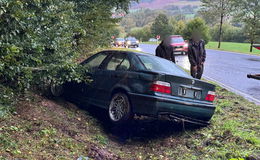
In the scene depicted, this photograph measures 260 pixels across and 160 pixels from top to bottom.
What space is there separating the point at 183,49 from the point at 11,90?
2612 centimetres

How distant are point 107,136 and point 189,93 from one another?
1706 millimetres

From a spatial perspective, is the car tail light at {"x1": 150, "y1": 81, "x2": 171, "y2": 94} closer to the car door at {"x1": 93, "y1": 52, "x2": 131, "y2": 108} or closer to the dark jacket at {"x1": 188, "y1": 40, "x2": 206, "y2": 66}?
the car door at {"x1": 93, "y1": 52, "x2": 131, "y2": 108}

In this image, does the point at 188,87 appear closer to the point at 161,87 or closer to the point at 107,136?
the point at 161,87

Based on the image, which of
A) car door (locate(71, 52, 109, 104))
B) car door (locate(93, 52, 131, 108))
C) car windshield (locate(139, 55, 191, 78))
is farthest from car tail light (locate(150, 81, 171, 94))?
car door (locate(71, 52, 109, 104))

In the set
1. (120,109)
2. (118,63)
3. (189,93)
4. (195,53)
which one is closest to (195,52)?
(195,53)

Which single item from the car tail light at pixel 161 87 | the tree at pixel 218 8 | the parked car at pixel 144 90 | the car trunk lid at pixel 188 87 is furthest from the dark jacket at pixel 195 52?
the tree at pixel 218 8

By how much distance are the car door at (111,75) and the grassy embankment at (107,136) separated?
531 mm

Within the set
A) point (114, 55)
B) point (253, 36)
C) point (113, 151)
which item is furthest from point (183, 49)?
point (113, 151)

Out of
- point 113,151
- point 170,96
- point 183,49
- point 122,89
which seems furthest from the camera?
point 183,49

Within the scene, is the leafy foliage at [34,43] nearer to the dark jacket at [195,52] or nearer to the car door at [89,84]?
the car door at [89,84]

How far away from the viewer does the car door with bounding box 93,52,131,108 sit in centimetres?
688

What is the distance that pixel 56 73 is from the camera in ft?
19.6

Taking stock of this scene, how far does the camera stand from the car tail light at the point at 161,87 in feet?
19.9

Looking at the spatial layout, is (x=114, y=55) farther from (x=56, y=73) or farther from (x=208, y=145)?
(x=208, y=145)
